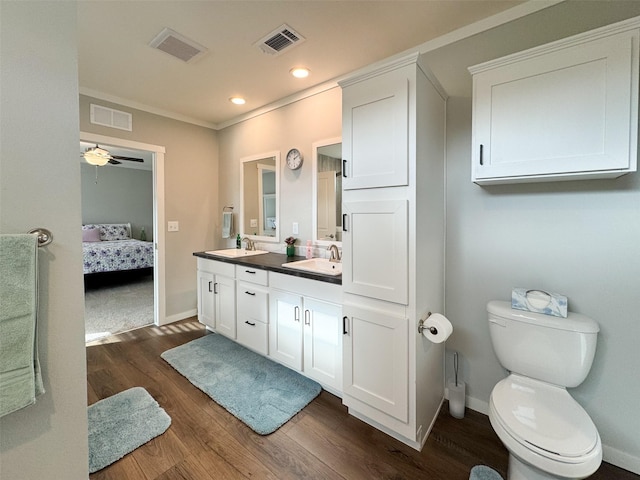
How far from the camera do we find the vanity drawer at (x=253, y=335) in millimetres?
2434

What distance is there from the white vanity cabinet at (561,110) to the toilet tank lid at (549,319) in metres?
0.72

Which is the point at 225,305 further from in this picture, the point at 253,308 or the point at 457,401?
the point at 457,401

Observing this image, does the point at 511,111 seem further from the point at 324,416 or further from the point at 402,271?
the point at 324,416

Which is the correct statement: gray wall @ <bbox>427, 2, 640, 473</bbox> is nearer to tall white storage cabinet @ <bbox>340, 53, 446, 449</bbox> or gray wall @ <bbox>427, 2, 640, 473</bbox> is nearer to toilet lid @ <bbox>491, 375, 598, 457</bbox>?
tall white storage cabinet @ <bbox>340, 53, 446, 449</bbox>

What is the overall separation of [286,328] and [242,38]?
218 centimetres

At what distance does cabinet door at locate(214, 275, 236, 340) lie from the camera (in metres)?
2.74

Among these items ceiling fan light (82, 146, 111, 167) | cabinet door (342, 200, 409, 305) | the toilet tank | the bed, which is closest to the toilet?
the toilet tank

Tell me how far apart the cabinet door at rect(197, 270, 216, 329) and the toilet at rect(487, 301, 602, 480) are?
2.54m

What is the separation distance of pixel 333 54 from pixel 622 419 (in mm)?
2881

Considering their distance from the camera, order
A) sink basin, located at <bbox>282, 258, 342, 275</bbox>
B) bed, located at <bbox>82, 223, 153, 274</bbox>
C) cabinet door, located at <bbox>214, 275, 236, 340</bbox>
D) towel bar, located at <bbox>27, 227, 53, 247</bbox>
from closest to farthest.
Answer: towel bar, located at <bbox>27, 227, 53, 247</bbox> → sink basin, located at <bbox>282, 258, 342, 275</bbox> → cabinet door, located at <bbox>214, 275, 236, 340</bbox> → bed, located at <bbox>82, 223, 153, 274</bbox>

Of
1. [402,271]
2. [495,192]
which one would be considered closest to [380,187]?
[402,271]

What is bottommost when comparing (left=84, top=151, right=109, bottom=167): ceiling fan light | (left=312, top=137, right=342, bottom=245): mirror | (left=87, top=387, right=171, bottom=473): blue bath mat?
(left=87, top=387, right=171, bottom=473): blue bath mat

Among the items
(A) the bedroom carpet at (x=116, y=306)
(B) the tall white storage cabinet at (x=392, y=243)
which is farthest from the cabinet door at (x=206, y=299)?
(B) the tall white storage cabinet at (x=392, y=243)

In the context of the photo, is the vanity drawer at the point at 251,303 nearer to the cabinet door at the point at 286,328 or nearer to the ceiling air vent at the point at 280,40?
the cabinet door at the point at 286,328
